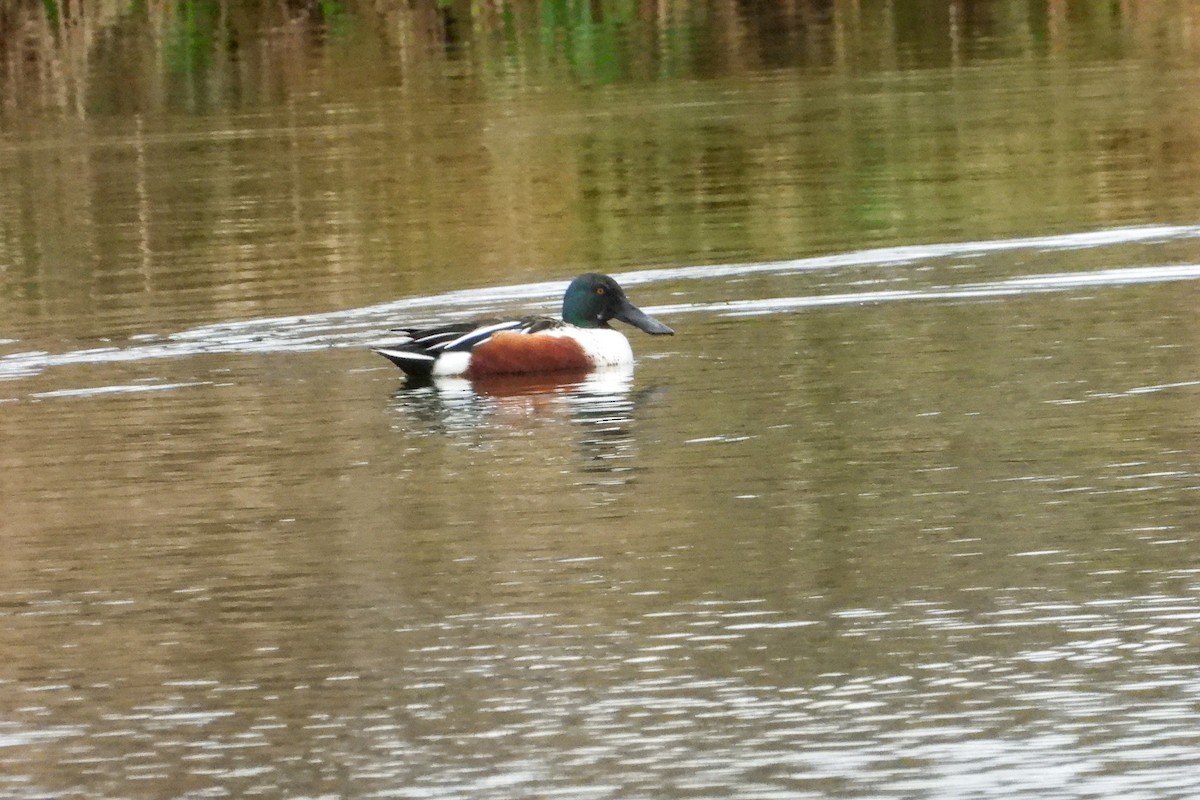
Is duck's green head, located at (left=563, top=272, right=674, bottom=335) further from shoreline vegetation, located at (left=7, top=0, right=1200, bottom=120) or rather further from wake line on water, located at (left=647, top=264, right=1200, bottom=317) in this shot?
shoreline vegetation, located at (left=7, top=0, right=1200, bottom=120)

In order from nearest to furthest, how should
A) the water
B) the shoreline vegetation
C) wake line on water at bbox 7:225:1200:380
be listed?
the water
wake line on water at bbox 7:225:1200:380
the shoreline vegetation

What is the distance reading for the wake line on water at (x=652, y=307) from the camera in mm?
14234

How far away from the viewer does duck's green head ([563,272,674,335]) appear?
13781 millimetres

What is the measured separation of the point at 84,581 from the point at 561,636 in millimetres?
1953

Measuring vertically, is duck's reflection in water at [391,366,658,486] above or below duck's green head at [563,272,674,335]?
below

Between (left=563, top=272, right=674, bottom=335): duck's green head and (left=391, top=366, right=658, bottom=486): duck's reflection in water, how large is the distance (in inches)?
18.7

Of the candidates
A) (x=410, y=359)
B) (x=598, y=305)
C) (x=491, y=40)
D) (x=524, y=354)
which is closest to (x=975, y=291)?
A: (x=598, y=305)

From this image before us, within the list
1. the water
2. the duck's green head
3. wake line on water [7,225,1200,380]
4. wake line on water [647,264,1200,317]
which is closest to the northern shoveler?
the water

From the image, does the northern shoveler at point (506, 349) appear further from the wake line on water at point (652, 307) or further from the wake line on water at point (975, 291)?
the wake line on water at point (975, 291)

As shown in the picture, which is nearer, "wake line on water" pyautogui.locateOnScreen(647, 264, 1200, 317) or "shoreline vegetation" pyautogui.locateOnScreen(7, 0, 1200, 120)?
"wake line on water" pyautogui.locateOnScreen(647, 264, 1200, 317)

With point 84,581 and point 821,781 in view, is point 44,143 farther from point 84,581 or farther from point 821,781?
point 821,781

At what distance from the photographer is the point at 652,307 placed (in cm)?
1512

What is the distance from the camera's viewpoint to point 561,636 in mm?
Result: 7684

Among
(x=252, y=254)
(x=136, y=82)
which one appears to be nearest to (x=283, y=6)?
(x=136, y=82)
